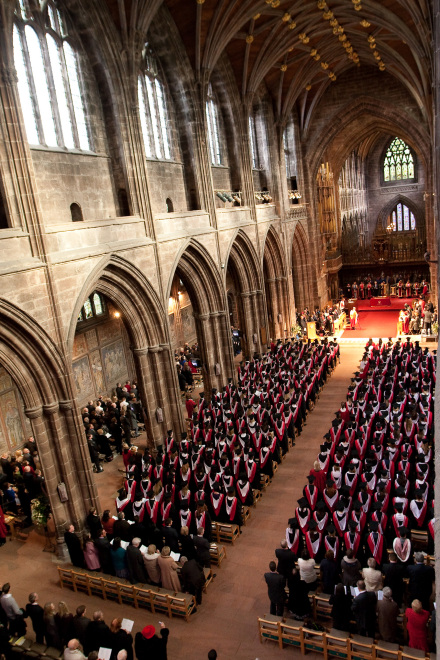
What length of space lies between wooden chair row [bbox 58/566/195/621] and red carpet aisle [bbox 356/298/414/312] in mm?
28036

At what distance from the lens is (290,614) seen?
9.14 metres

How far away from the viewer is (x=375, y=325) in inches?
1241

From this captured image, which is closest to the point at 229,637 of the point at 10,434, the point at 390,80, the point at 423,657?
the point at 423,657

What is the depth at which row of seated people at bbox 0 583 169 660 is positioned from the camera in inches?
305

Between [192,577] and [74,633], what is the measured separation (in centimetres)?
217

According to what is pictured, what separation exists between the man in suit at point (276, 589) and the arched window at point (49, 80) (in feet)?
38.4

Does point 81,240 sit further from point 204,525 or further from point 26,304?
point 204,525

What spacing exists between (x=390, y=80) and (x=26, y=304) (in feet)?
88.3

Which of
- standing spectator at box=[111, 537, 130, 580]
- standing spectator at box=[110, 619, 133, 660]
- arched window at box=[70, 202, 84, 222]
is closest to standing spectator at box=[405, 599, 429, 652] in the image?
standing spectator at box=[110, 619, 133, 660]

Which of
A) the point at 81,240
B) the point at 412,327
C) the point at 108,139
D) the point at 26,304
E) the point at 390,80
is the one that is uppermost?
the point at 390,80

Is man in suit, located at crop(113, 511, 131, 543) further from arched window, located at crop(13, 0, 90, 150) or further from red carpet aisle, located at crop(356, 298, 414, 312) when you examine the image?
red carpet aisle, located at crop(356, 298, 414, 312)

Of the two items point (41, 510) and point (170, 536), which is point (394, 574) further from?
point (41, 510)

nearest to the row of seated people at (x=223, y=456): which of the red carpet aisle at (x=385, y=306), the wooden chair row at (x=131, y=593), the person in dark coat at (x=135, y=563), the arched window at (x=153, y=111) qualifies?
the person in dark coat at (x=135, y=563)

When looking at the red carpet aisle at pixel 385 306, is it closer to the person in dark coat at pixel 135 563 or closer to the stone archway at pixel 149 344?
the stone archway at pixel 149 344
